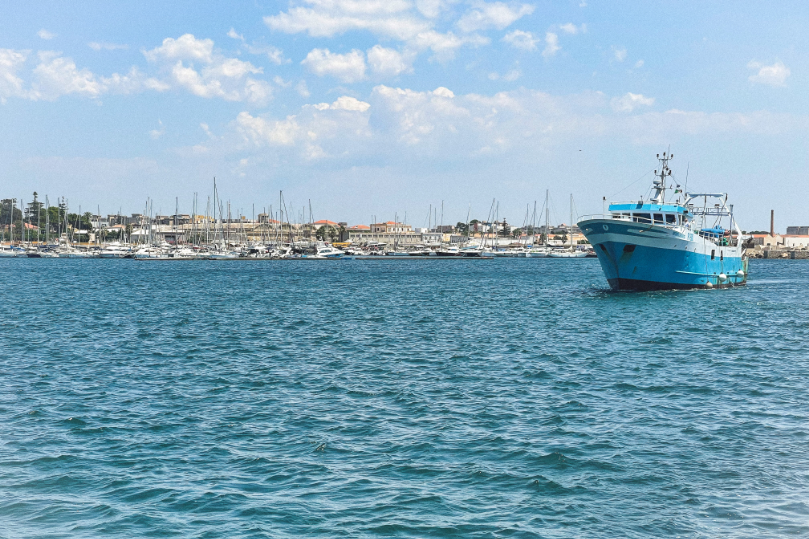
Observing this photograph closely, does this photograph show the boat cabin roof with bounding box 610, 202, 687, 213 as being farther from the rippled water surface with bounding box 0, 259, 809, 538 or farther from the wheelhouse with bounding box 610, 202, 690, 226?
the rippled water surface with bounding box 0, 259, 809, 538

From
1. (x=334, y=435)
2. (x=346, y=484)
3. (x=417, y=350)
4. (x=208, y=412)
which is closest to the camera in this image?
(x=346, y=484)

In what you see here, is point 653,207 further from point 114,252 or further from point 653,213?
point 114,252

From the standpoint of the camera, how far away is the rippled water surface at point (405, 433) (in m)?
12.0

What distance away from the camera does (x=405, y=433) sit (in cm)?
1680

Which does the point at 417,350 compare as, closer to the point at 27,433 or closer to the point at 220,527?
the point at 27,433

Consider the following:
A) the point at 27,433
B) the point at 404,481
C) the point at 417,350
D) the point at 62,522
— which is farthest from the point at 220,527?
the point at 417,350

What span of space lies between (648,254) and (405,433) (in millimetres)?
42217

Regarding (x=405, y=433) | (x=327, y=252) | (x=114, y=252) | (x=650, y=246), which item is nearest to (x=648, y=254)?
(x=650, y=246)

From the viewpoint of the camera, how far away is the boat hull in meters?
53.7

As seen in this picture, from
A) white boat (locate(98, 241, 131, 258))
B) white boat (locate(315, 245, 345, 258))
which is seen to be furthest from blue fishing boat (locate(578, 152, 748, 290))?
white boat (locate(98, 241, 131, 258))

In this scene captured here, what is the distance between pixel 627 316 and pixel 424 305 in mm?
16656

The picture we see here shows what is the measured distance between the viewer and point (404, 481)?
534 inches

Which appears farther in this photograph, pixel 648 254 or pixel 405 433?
pixel 648 254

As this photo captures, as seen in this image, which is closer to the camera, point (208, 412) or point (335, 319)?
point (208, 412)
